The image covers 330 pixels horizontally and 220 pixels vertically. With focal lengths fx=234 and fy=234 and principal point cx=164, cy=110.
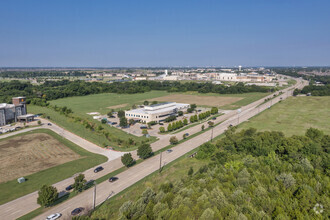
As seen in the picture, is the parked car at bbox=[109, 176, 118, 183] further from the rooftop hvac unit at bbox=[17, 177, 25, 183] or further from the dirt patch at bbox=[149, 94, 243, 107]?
the dirt patch at bbox=[149, 94, 243, 107]

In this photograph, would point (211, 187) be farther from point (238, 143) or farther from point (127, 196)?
point (238, 143)

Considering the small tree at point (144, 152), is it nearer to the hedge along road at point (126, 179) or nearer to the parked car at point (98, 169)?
the hedge along road at point (126, 179)

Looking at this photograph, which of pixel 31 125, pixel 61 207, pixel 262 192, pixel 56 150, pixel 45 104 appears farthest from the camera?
pixel 45 104

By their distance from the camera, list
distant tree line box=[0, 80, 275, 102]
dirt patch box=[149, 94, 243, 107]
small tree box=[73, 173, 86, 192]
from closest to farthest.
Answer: small tree box=[73, 173, 86, 192], dirt patch box=[149, 94, 243, 107], distant tree line box=[0, 80, 275, 102]

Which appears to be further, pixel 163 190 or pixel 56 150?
pixel 56 150

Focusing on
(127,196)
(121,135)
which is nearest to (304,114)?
(121,135)

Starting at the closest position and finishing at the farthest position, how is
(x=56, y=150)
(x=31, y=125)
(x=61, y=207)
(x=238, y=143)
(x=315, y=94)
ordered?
1. (x=61, y=207)
2. (x=238, y=143)
3. (x=56, y=150)
4. (x=31, y=125)
5. (x=315, y=94)

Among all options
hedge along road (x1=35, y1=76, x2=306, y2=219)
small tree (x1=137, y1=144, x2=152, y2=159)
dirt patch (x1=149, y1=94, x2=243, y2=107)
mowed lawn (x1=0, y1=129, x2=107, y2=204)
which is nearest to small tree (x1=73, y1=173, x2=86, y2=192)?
hedge along road (x1=35, y1=76, x2=306, y2=219)
